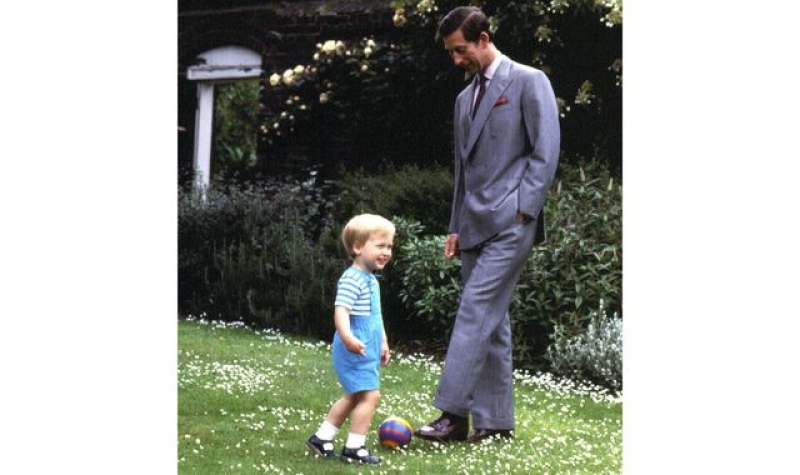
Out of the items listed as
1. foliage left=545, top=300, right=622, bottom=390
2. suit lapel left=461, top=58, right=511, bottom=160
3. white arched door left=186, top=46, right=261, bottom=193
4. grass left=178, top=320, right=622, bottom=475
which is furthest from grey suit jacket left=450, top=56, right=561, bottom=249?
white arched door left=186, top=46, right=261, bottom=193

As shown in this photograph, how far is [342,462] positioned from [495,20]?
4.37 meters

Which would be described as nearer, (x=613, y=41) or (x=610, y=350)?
(x=610, y=350)

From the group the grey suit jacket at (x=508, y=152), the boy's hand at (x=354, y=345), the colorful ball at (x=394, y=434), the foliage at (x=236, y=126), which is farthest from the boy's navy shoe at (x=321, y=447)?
the foliage at (x=236, y=126)

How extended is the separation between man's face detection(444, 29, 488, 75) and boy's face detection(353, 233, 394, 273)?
0.87 m

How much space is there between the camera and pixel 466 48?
17.1 ft

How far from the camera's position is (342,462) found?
4.81 m

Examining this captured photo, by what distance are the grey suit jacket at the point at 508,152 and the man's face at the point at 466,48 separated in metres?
0.09

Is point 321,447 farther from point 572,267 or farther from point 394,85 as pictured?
point 394,85

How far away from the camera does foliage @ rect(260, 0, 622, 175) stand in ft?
26.7

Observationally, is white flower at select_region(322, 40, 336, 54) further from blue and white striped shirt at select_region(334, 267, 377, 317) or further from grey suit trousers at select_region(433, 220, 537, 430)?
blue and white striped shirt at select_region(334, 267, 377, 317)

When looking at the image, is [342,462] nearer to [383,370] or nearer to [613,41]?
[383,370]
